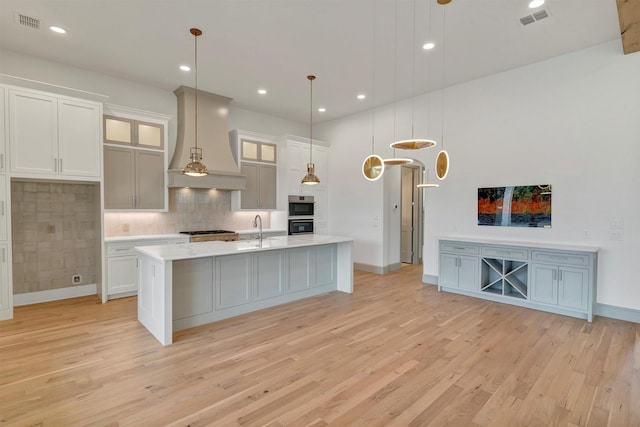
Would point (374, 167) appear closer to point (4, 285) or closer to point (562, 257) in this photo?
point (562, 257)

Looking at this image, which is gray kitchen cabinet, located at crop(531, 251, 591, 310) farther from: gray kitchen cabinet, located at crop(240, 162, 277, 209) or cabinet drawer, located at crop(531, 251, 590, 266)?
gray kitchen cabinet, located at crop(240, 162, 277, 209)

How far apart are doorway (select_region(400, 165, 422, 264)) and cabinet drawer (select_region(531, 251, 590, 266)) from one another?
3.93 m

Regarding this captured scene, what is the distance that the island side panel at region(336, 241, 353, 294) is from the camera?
5328mm

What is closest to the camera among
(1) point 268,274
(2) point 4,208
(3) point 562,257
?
(2) point 4,208

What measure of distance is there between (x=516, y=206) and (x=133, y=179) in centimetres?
624

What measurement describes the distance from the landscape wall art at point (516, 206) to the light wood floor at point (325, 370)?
138cm

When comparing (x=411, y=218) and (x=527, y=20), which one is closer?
(x=527, y=20)

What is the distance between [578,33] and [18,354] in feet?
23.8

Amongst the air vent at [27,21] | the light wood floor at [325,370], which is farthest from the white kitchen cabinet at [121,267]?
the air vent at [27,21]

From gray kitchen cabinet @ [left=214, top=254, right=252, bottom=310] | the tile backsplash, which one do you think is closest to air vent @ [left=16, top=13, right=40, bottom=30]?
the tile backsplash

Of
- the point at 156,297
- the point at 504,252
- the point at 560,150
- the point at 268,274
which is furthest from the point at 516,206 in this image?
the point at 156,297

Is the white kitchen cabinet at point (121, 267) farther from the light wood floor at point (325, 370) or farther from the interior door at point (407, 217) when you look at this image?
the interior door at point (407, 217)

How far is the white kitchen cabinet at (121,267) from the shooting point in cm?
486

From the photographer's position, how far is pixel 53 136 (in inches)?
172
